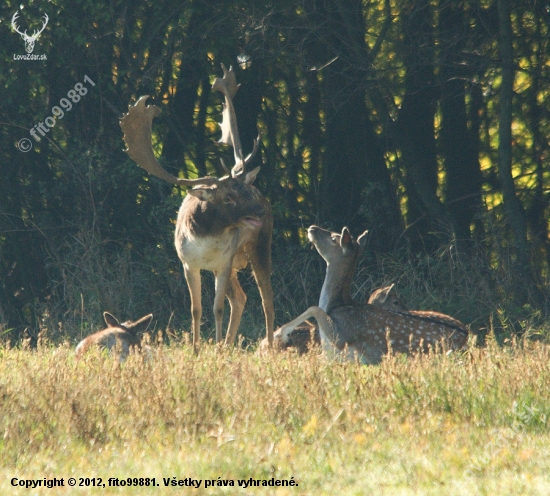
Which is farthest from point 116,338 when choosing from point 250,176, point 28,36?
point 28,36

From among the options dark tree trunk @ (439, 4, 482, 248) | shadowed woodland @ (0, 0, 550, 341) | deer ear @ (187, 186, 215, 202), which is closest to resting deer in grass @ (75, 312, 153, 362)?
deer ear @ (187, 186, 215, 202)

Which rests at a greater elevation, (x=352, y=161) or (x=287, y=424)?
(x=352, y=161)

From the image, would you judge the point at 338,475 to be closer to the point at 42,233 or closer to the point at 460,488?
the point at 460,488

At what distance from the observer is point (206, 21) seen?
12.0 metres

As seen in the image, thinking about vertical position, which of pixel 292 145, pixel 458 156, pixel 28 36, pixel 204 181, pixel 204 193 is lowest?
pixel 204 193

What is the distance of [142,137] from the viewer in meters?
9.02

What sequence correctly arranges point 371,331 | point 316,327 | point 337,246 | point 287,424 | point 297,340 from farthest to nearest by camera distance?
point 337,246
point 316,327
point 297,340
point 371,331
point 287,424

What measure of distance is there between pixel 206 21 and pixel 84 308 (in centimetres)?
372

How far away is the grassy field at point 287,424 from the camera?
4.63m

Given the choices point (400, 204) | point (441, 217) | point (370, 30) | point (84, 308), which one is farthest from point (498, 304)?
point (84, 308)

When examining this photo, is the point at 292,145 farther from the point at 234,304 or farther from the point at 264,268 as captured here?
the point at 234,304

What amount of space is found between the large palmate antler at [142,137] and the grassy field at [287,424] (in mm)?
2462

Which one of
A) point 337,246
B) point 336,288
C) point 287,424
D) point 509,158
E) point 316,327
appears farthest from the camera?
point 509,158

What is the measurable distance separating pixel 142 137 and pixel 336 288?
92.9 inches
